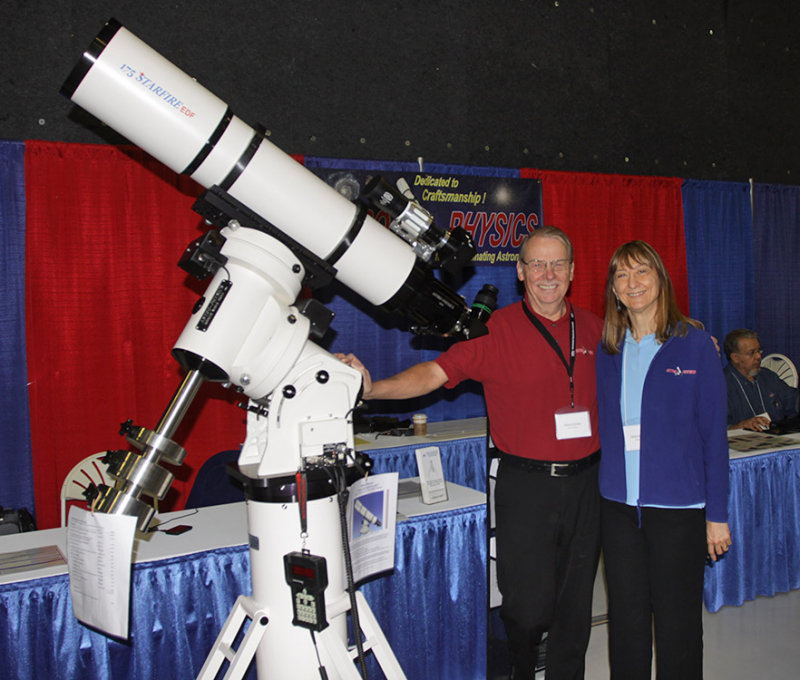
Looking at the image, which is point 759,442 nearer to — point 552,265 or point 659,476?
point 659,476

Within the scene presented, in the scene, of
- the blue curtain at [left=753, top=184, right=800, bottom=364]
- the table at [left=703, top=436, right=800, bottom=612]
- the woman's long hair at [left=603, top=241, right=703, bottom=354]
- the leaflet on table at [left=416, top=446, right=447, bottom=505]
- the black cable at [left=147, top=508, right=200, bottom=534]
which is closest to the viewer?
the woman's long hair at [left=603, top=241, right=703, bottom=354]

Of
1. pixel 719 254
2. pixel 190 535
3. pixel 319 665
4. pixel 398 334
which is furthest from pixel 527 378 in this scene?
pixel 719 254

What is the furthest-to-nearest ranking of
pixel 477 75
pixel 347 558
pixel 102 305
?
pixel 477 75, pixel 102 305, pixel 347 558

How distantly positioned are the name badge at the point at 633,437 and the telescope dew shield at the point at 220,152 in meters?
0.89

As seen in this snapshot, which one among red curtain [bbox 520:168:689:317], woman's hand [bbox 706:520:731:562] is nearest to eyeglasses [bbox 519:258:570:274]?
woman's hand [bbox 706:520:731:562]

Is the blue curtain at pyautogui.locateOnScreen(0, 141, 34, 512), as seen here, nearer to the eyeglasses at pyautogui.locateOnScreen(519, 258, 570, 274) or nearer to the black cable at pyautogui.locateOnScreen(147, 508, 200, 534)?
the black cable at pyautogui.locateOnScreen(147, 508, 200, 534)

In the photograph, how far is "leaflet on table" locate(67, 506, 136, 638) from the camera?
1514 mm

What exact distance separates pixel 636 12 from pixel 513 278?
290 cm

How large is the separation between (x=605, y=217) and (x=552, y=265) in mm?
3814

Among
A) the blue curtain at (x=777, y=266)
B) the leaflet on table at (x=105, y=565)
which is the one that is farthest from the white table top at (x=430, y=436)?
the blue curtain at (x=777, y=266)

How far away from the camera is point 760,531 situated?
3723 millimetres

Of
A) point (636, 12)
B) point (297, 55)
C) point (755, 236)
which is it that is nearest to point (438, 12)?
point (297, 55)

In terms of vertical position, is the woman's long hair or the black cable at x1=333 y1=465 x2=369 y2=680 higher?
the woman's long hair

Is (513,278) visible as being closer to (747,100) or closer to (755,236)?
(755,236)
